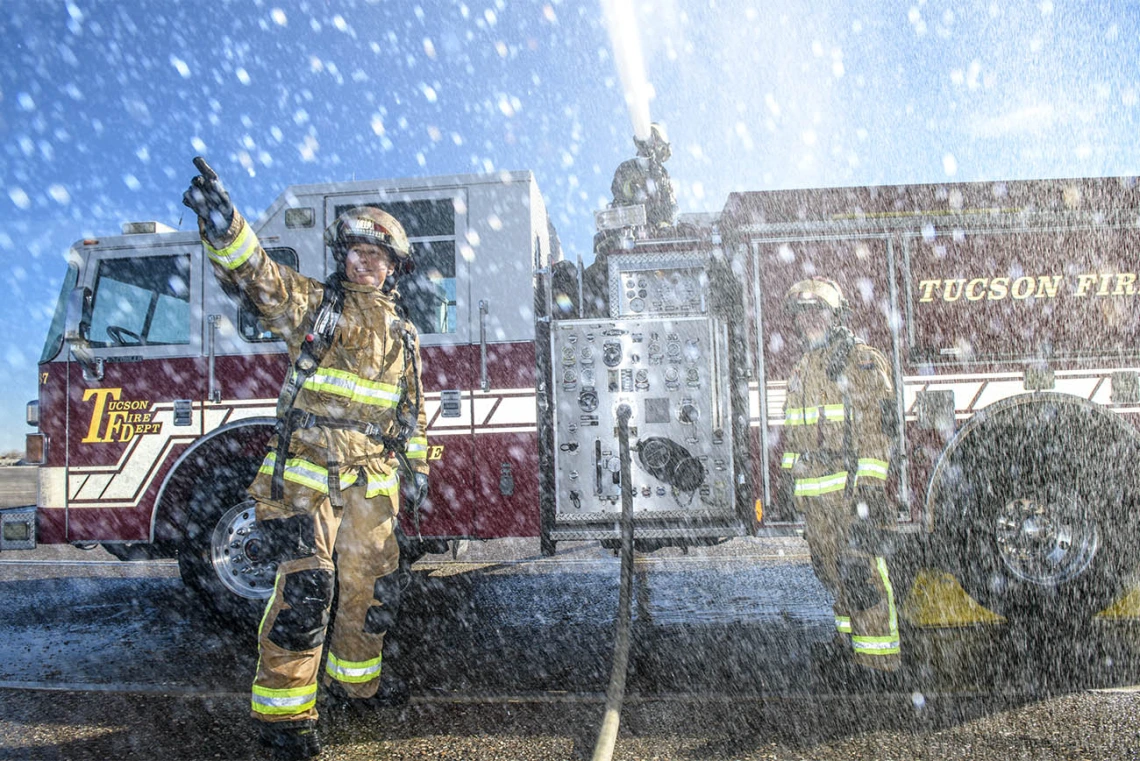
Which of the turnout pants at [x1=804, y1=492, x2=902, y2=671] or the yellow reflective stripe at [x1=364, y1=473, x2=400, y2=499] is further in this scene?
the turnout pants at [x1=804, y1=492, x2=902, y2=671]

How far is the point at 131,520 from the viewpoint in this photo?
477cm

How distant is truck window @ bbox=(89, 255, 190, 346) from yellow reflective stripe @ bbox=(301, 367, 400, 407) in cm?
227

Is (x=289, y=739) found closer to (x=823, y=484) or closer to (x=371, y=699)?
(x=371, y=699)

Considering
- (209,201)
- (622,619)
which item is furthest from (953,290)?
(209,201)

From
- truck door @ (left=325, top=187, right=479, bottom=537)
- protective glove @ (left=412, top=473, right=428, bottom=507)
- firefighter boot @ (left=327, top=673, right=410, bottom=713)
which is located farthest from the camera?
truck door @ (left=325, top=187, right=479, bottom=537)

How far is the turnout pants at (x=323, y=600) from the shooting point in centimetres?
300

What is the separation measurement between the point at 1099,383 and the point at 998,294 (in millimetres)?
778

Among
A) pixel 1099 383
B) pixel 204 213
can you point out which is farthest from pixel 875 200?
pixel 204 213

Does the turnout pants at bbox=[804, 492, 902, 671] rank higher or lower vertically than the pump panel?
lower

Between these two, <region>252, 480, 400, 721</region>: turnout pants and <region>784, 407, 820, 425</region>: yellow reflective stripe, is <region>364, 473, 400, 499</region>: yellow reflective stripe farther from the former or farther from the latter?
<region>784, 407, 820, 425</region>: yellow reflective stripe

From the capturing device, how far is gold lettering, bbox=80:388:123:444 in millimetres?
4828

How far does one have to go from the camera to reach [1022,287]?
462cm

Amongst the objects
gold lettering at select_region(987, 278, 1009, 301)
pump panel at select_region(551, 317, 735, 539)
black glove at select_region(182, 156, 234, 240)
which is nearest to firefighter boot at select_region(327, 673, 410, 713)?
pump panel at select_region(551, 317, 735, 539)

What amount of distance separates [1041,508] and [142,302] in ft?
18.9
